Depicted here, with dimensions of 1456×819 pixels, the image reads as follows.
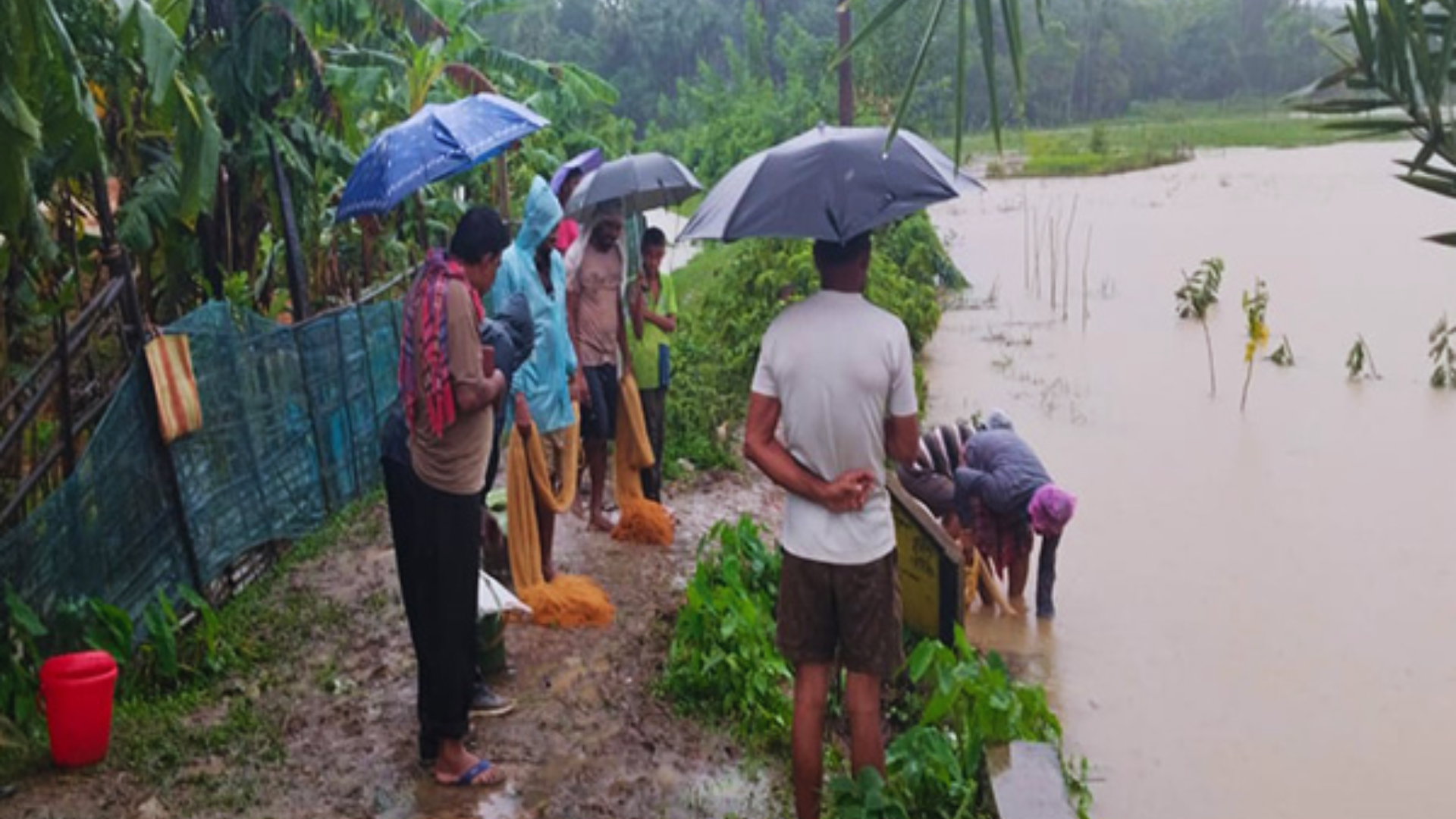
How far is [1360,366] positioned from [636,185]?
9983mm

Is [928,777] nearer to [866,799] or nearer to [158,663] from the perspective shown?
[866,799]

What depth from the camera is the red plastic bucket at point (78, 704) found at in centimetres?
381

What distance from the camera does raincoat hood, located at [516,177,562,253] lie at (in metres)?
5.00

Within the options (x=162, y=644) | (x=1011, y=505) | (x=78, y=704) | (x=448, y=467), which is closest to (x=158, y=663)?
(x=162, y=644)

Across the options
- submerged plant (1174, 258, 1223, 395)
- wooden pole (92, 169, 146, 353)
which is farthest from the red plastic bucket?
submerged plant (1174, 258, 1223, 395)

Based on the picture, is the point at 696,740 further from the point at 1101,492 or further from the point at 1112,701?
the point at 1101,492

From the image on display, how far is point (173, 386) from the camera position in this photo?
505cm

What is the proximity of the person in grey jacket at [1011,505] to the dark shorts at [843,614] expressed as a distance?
2750 millimetres

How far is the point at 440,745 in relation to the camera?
12.6ft

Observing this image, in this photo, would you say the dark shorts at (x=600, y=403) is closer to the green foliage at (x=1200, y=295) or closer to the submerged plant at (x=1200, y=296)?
the submerged plant at (x=1200, y=296)

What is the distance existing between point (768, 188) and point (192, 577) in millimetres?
3097

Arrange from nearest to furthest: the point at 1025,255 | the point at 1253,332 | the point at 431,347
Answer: the point at 431,347, the point at 1253,332, the point at 1025,255

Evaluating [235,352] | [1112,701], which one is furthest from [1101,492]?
[235,352]

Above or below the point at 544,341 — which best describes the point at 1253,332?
→ below
